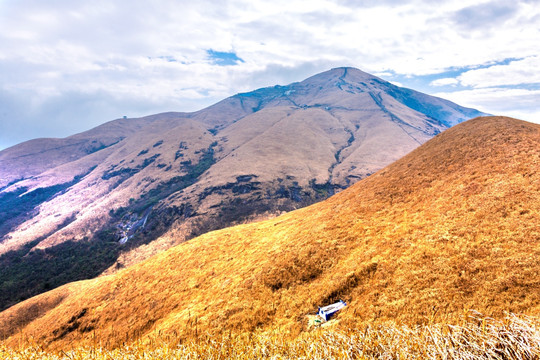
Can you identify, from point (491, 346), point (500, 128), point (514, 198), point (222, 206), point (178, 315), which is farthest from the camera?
point (222, 206)

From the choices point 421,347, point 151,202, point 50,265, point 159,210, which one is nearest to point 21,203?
point 151,202

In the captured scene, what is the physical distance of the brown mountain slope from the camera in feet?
38.2

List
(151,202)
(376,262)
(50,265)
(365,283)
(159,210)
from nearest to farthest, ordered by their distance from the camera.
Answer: (365,283), (376,262), (50,265), (159,210), (151,202)

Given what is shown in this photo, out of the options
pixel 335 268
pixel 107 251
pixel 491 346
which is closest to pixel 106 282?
pixel 335 268

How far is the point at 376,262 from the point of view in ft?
50.1

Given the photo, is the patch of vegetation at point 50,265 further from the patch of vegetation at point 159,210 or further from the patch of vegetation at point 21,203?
the patch of vegetation at point 21,203

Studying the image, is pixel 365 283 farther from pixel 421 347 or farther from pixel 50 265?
pixel 50 265

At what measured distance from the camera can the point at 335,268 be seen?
16.7 m

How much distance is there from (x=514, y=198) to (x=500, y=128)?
56.1 feet

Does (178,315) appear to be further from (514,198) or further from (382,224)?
(514,198)

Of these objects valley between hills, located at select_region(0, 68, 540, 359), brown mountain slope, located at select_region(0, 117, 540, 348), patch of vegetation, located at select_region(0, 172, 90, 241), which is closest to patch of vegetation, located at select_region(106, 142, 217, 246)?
valley between hills, located at select_region(0, 68, 540, 359)

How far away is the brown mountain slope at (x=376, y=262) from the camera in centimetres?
1164

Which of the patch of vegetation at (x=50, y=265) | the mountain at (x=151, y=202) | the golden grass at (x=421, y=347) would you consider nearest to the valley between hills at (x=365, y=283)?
the golden grass at (x=421, y=347)

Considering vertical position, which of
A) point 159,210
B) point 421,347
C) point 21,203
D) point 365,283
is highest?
point 21,203
